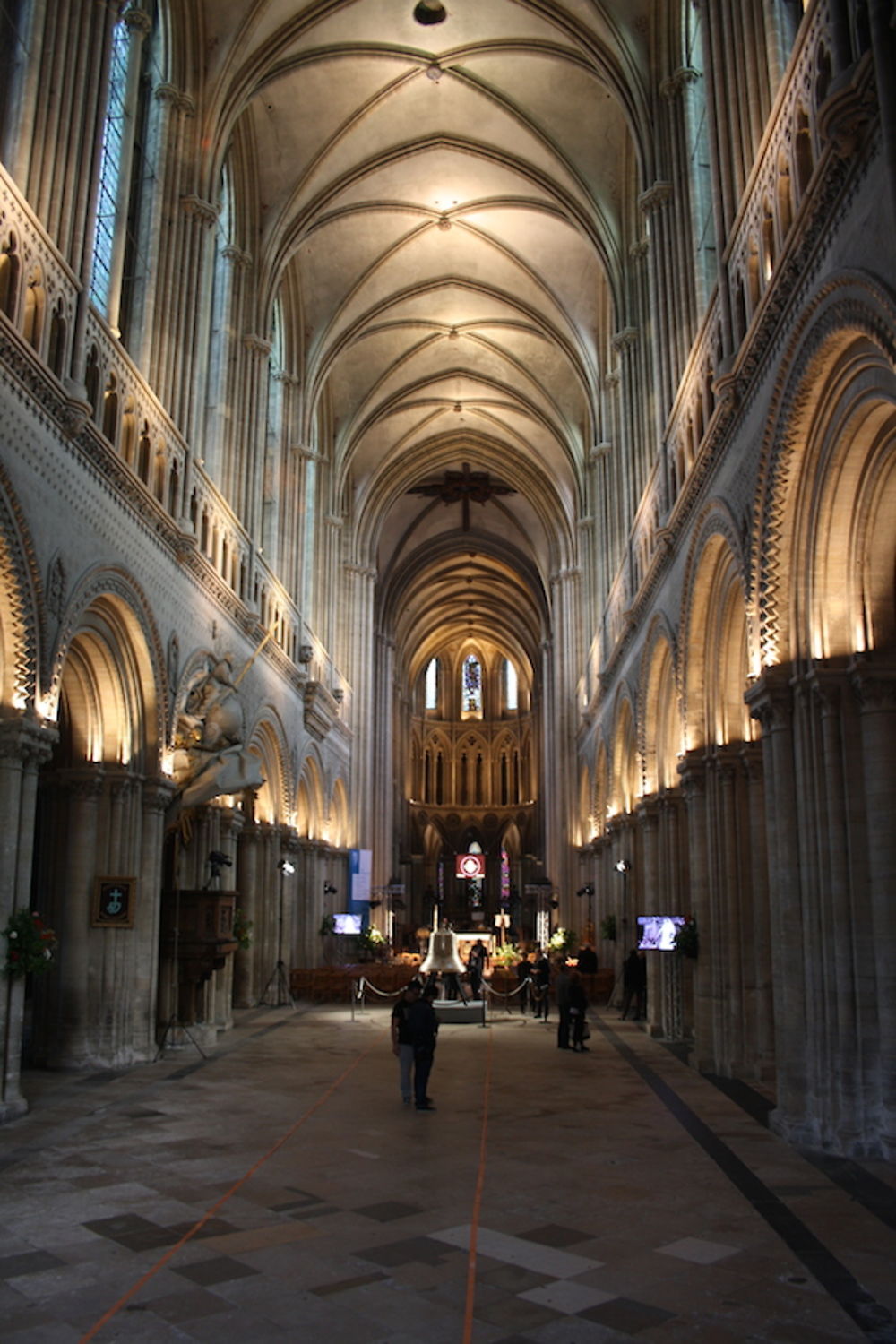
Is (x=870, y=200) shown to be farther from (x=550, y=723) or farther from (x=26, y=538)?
(x=550, y=723)

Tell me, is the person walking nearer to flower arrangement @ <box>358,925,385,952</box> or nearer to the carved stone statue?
flower arrangement @ <box>358,925,385,952</box>

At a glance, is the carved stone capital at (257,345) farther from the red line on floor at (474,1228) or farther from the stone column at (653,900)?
the red line on floor at (474,1228)

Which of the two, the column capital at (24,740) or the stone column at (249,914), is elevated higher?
the column capital at (24,740)

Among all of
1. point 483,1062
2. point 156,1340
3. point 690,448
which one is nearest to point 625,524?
point 690,448

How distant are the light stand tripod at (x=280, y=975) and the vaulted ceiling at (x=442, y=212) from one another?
40.9 ft

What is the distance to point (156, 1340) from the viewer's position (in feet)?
17.4

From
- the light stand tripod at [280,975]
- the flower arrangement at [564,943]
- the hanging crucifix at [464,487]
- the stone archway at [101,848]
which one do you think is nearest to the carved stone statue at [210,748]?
the stone archway at [101,848]

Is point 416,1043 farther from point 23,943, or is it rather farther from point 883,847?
point 883,847

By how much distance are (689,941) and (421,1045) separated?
5030mm

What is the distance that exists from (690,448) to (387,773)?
111 ft

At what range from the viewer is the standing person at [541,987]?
2309 centimetres

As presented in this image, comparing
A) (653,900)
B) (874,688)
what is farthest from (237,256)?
(874,688)

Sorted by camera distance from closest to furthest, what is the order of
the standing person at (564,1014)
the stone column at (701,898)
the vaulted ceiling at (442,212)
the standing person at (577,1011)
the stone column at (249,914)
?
the stone column at (701,898) → the standing person at (577,1011) → the standing person at (564,1014) → the vaulted ceiling at (442,212) → the stone column at (249,914)

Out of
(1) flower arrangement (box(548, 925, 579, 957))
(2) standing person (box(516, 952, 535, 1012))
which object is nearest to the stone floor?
(2) standing person (box(516, 952, 535, 1012))
